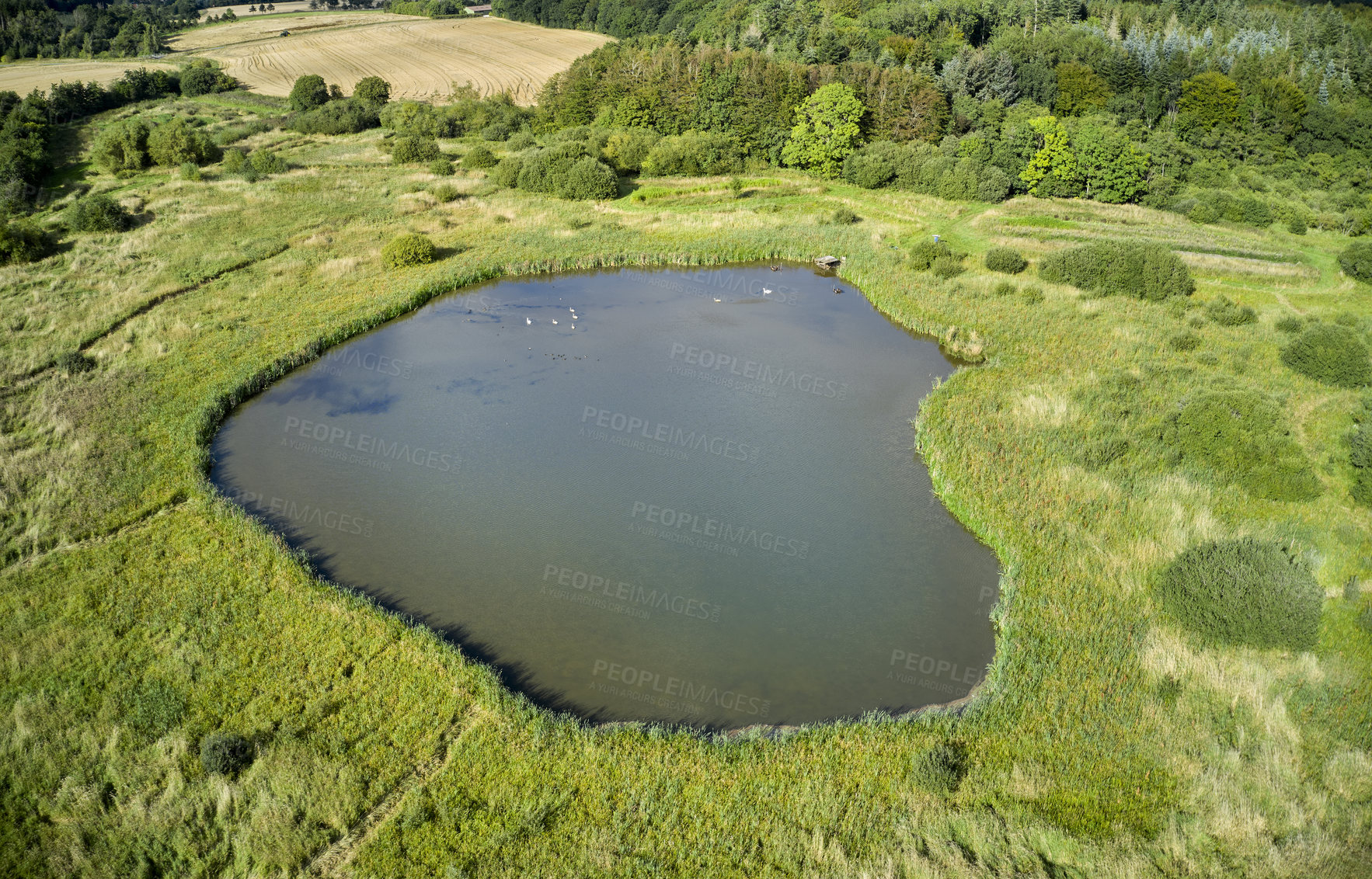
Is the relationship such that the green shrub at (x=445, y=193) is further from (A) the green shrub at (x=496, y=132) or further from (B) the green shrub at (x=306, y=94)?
(B) the green shrub at (x=306, y=94)

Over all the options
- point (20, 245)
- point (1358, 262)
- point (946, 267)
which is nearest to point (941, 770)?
point (946, 267)

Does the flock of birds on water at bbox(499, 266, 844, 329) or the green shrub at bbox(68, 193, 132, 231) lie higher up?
the green shrub at bbox(68, 193, 132, 231)

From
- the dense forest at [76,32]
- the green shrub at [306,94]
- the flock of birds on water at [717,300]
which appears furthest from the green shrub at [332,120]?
the flock of birds on water at [717,300]

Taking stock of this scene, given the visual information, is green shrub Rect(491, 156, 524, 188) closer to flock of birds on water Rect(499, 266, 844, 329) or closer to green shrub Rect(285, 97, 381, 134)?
flock of birds on water Rect(499, 266, 844, 329)

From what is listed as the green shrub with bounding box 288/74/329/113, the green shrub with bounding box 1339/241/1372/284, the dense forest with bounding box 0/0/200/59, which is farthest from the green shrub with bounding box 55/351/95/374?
the dense forest with bounding box 0/0/200/59

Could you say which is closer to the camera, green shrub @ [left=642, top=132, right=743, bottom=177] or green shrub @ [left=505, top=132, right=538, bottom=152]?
green shrub @ [left=642, top=132, right=743, bottom=177]

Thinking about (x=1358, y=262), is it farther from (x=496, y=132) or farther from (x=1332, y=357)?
(x=496, y=132)
